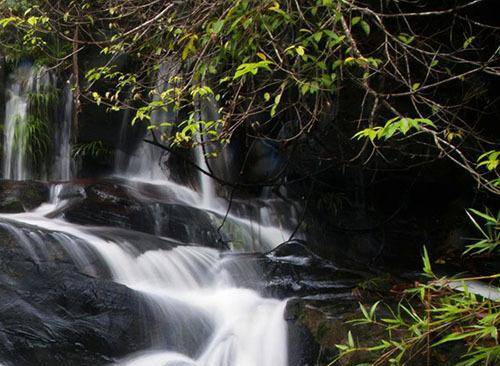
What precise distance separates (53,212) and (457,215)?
457 centimetres

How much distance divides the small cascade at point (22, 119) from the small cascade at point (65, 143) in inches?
9.7

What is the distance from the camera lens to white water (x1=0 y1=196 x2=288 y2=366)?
12.4ft

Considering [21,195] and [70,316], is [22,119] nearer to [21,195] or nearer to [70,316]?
[21,195]

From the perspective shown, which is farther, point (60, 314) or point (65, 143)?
point (65, 143)

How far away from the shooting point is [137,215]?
5.85 metres

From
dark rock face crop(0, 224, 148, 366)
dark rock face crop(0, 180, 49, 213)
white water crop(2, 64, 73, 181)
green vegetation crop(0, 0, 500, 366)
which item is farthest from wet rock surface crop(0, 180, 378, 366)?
white water crop(2, 64, 73, 181)

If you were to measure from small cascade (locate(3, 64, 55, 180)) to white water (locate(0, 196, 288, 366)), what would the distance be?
7.37ft

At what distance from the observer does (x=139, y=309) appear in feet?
12.7

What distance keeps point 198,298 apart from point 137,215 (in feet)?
5.59

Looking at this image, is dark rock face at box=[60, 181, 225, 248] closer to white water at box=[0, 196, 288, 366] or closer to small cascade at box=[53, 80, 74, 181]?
white water at box=[0, 196, 288, 366]

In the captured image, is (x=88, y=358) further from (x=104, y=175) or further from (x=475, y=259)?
(x=104, y=175)

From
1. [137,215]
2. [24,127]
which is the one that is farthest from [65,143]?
[137,215]

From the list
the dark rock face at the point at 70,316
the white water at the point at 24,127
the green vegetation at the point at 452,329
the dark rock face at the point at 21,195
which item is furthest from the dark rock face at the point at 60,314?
the white water at the point at 24,127

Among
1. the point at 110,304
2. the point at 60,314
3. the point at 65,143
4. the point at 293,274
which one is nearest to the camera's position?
the point at 60,314
